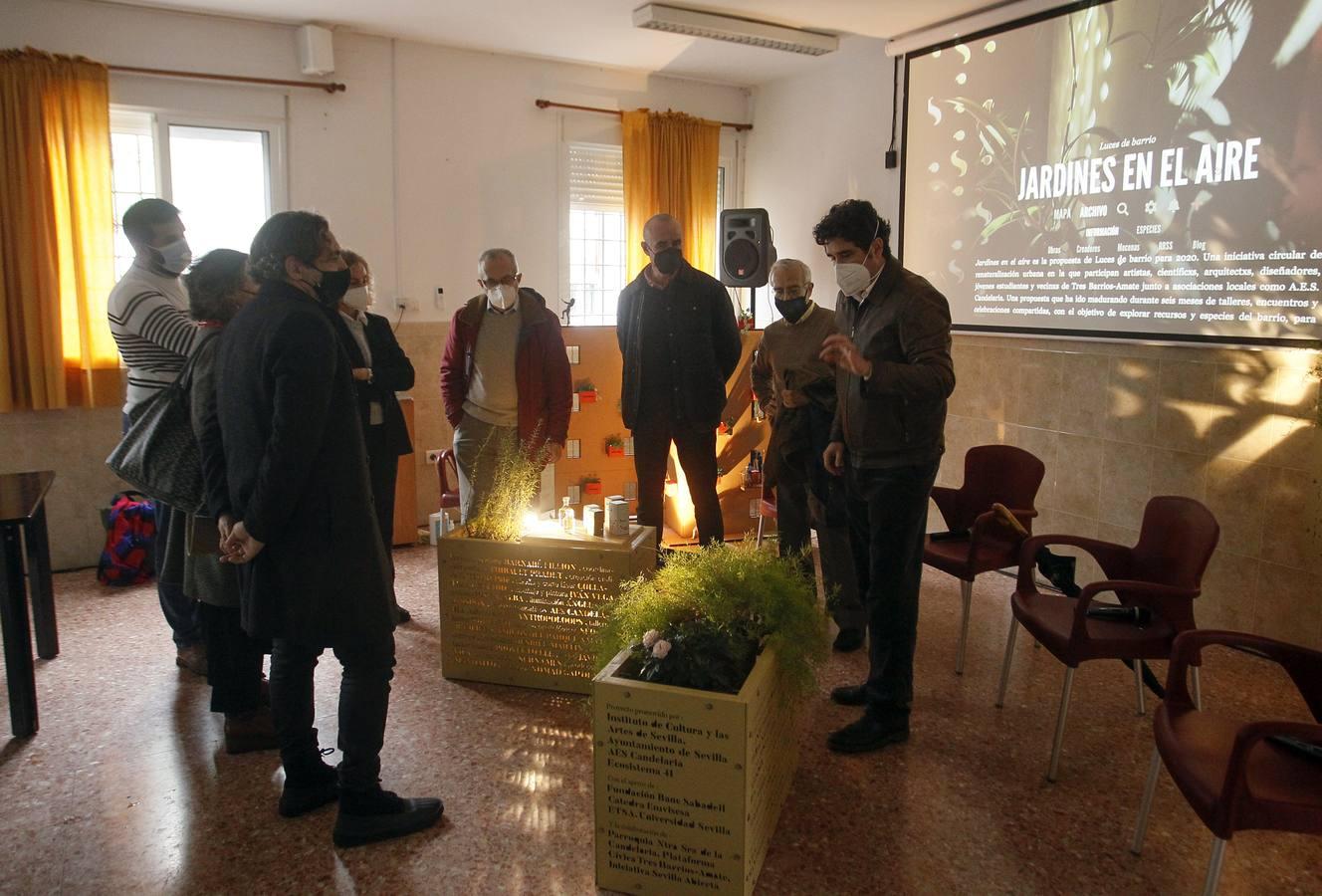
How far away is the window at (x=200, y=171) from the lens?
4.79m

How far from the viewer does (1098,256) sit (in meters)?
4.02

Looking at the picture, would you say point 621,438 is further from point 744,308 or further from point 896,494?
point 896,494

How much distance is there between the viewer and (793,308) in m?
3.51

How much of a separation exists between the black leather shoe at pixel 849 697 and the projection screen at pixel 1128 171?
2.04 meters

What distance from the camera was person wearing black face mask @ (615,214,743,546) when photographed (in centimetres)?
386

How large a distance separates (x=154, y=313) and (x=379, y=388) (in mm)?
757

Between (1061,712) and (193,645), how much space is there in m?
2.96

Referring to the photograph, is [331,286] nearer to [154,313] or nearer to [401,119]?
[154,313]

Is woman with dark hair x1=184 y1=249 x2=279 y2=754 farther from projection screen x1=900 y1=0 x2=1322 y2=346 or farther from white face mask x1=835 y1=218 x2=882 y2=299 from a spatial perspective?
projection screen x1=900 y1=0 x2=1322 y2=346

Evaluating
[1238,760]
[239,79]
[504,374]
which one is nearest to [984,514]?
[1238,760]

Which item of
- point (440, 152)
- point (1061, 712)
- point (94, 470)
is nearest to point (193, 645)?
point (94, 470)

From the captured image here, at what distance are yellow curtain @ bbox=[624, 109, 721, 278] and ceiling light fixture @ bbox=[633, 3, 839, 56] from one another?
97 centimetres

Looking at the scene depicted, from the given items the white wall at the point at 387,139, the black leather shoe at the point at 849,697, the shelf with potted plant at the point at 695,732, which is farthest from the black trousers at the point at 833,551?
the white wall at the point at 387,139

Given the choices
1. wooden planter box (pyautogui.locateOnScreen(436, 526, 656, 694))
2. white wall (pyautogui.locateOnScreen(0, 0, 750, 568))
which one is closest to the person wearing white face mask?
wooden planter box (pyautogui.locateOnScreen(436, 526, 656, 694))
